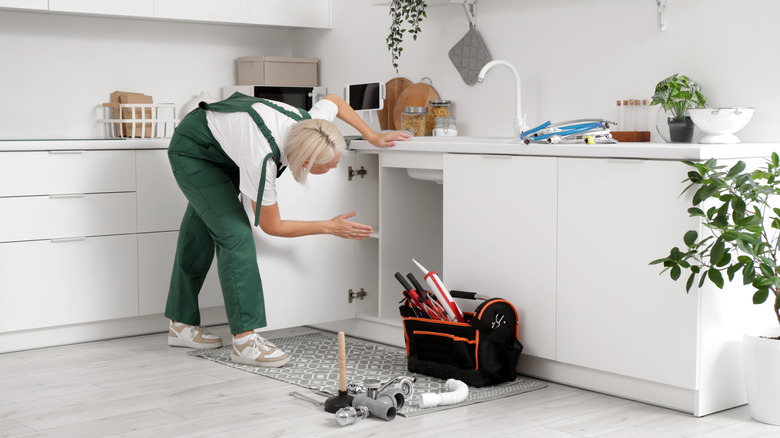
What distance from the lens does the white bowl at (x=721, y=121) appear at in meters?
2.90

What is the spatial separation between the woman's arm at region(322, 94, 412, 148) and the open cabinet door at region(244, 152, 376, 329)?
0.16 metres

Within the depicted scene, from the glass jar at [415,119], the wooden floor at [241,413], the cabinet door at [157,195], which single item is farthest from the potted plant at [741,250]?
the cabinet door at [157,195]

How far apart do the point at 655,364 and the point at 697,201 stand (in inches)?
21.0

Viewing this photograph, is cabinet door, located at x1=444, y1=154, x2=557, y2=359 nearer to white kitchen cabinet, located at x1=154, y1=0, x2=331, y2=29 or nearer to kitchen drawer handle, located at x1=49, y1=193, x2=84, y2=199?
kitchen drawer handle, located at x1=49, y1=193, x2=84, y2=199

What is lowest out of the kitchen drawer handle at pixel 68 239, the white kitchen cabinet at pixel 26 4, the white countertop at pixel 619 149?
the kitchen drawer handle at pixel 68 239

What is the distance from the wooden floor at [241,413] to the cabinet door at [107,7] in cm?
153

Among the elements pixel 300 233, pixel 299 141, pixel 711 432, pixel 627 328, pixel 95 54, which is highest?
pixel 95 54

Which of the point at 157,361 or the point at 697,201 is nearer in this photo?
the point at 697,201

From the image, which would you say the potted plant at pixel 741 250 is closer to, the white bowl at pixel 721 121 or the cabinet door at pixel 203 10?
the white bowl at pixel 721 121

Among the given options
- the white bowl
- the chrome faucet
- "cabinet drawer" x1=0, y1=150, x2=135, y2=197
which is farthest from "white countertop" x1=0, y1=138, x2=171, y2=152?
the white bowl

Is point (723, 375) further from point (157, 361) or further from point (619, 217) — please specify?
point (157, 361)

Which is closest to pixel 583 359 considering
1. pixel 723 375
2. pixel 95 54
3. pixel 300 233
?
pixel 723 375

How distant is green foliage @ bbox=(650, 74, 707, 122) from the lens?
3045 mm

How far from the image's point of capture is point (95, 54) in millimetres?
4207
